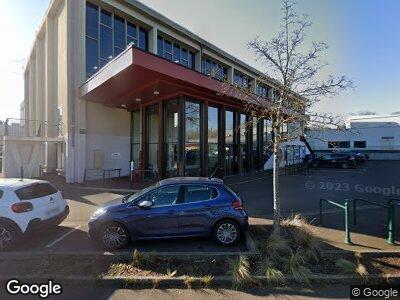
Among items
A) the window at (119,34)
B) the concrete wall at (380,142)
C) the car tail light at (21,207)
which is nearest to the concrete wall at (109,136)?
the window at (119,34)

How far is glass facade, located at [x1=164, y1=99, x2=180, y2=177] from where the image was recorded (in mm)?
16391

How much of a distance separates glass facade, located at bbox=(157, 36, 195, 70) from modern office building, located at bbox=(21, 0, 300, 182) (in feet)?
0.55

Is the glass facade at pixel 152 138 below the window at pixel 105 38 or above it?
below

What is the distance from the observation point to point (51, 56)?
824 inches

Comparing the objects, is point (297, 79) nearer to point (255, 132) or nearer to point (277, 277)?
Answer: point (277, 277)

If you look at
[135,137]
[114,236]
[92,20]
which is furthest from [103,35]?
[114,236]

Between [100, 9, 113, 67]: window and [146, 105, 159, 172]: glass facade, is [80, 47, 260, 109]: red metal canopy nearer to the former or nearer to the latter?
[146, 105, 159, 172]: glass facade

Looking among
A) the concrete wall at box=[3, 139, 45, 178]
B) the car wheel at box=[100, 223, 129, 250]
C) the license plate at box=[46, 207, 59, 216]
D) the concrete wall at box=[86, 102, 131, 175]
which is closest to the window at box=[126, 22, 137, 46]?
the concrete wall at box=[86, 102, 131, 175]

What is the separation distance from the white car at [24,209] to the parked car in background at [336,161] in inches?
1093

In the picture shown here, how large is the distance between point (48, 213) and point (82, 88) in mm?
11420

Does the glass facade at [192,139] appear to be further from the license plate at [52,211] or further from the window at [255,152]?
the license plate at [52,211]

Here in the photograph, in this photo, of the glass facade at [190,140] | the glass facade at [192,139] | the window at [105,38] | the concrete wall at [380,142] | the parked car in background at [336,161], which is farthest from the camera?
the concrete wall at [380,142]

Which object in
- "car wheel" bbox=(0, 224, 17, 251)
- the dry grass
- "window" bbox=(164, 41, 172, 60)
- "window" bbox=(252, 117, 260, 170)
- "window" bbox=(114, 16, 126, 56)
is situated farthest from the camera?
"window" bbox=(252, 117, 260, 170)

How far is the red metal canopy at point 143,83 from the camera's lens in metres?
11.3
